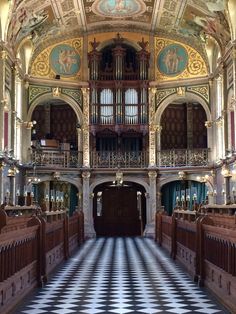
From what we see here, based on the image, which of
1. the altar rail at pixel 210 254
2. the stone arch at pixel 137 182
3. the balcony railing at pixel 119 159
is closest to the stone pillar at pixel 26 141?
the balcony railing at pixel 119 159

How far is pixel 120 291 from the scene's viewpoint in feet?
39.8

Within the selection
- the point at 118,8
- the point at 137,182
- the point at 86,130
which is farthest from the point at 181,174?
the point at 118,8

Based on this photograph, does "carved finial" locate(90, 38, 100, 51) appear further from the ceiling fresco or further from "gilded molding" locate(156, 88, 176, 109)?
"gilded molding" locate(156, 88, 176, 109)

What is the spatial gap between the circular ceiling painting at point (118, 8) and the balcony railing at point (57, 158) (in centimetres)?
871

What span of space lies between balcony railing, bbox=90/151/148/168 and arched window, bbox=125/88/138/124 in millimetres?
2120

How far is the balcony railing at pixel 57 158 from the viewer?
3428cm

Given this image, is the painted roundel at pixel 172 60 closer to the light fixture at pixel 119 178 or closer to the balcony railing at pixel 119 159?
the balcony railing at pixel 119 159

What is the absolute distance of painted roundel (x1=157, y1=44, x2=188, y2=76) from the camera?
116 ft

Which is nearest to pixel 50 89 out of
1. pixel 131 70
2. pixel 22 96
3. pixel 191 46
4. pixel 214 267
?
pixel 22 96

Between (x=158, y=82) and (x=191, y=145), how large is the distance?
5593 mm

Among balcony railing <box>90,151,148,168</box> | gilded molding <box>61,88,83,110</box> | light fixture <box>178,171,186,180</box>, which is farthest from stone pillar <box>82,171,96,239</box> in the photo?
light fixture <box>178,171,186,180</box>

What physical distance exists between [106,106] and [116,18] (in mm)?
5373

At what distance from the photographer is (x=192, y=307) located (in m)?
10.1

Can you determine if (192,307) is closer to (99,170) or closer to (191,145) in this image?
(99,170)
